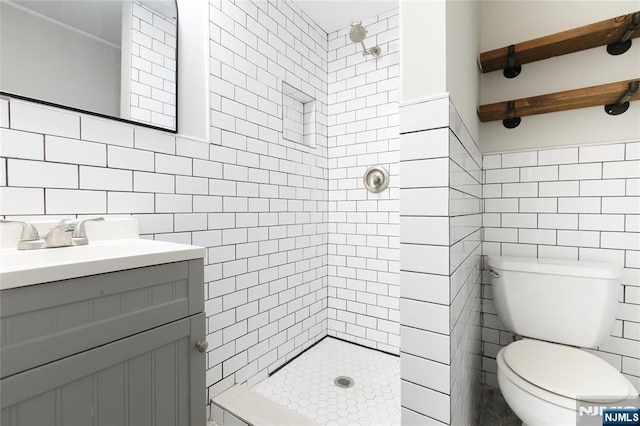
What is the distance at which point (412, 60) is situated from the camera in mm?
1028

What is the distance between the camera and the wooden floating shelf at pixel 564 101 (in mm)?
1423

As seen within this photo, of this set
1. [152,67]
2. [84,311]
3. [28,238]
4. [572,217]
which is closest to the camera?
[84,311]

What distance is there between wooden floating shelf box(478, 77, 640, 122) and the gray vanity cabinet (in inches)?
68.1

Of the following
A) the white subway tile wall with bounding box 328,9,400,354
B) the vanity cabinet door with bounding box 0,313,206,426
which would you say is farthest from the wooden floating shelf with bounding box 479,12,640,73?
the vanity cabinet door with bounding box 0,313,206,426

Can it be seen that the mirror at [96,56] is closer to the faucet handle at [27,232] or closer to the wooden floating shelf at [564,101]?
the faucet handle at [27,232]

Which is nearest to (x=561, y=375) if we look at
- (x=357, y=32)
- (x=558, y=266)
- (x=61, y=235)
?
(x=558, y=266)

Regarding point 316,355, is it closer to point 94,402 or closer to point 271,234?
point 271,234

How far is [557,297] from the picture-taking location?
1469mm

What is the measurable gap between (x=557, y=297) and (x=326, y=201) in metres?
1.62

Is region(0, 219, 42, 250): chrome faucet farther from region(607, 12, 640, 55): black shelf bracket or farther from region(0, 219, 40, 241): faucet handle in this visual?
region(607, 12, 640, 55): black shelf bracket

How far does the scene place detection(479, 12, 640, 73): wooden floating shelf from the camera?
1.40 m

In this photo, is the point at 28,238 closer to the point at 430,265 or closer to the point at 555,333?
the point at 430,265

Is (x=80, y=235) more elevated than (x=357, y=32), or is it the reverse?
(x=357, y=32)

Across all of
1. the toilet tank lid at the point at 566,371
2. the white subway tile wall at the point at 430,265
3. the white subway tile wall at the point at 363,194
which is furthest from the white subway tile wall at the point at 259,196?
the toilet tank lid at the point at 566,371
